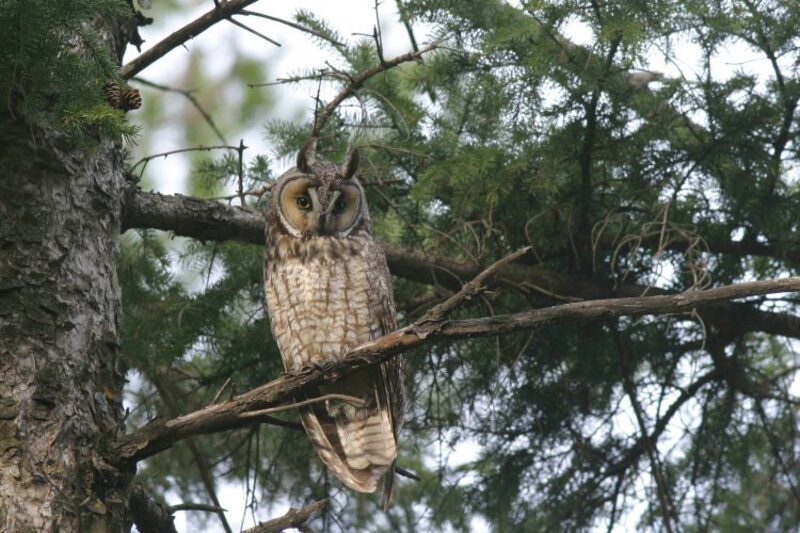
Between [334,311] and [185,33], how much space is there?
3.76 feet

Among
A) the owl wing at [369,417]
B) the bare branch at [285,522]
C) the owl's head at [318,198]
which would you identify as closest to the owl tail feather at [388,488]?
the owl wing at [369,417]

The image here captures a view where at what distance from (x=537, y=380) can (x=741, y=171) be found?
1203 millimetres

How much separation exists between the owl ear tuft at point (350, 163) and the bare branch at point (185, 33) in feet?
2.53

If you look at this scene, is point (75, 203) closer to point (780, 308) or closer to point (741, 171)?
point (741, 171)

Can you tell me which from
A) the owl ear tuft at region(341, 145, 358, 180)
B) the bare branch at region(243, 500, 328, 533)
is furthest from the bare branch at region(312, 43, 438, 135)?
the bare branch at region(243, 500, 328, 533)

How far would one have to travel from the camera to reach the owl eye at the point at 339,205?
397 centimetres

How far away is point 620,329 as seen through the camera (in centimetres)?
435

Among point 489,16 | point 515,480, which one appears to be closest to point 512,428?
point 515,480

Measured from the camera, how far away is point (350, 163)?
3900mm

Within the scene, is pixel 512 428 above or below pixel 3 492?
above

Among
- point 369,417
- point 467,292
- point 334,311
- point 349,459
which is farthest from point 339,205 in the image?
point 467,292

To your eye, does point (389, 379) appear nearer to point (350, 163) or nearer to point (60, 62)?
point (350, 163)

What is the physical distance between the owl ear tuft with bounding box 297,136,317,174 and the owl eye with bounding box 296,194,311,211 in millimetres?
95

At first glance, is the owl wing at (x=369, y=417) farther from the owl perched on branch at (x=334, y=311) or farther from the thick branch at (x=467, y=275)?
the thick branch at (x=467, y=275)
